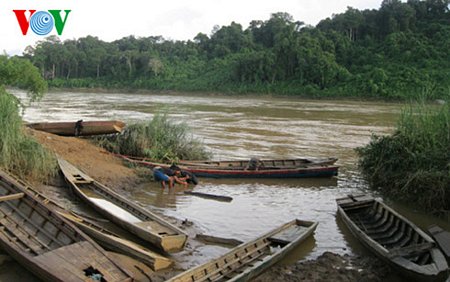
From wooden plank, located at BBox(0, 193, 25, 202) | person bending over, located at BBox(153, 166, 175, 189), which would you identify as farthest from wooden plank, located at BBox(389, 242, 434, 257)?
person bending over, located at BBox(153, 166, 175, 189)

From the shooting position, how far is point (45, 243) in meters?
6.06

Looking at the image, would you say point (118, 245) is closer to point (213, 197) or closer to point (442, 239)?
point (213, 197)

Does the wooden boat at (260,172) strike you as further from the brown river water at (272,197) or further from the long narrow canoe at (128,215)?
the long narrow canoe at (128,215)

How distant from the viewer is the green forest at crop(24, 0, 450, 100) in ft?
167

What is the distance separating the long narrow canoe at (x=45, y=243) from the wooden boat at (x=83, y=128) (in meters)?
6.32

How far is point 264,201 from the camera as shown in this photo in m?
10.7

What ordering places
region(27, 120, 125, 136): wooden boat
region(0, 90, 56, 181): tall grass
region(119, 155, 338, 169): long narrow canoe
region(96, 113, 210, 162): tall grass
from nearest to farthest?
region(0, 90, 56, 181): tall grass, region(119, 155, 338, 169): long narrow canoe, region(96, 113, 210, 162): tall grass, region(27, 120, 125, 136): wooden boat

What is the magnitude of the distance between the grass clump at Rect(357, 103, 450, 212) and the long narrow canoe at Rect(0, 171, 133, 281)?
6.79m

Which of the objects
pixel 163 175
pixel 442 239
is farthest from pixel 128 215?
pixel 442 239

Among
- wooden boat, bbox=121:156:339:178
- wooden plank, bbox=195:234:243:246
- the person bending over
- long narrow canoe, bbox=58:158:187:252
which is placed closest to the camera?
long narrow canoe, bbox=58:158:187:252

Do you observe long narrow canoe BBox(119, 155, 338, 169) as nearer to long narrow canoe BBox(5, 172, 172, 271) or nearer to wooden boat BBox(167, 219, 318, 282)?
wooden boat BBox(167, 219, 318, 282)

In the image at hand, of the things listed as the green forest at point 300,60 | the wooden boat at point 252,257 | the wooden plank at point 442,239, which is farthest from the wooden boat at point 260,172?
the green forest at point 300,60

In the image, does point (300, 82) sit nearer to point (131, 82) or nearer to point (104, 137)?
point (131, 82)

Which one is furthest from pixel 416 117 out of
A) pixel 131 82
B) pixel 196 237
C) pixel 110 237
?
pixel 131 82
